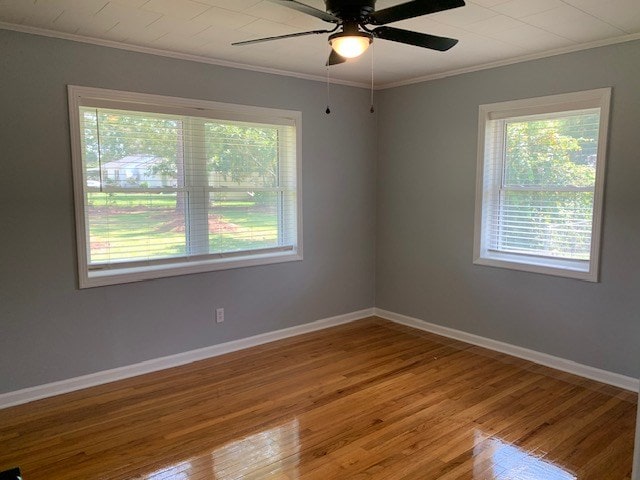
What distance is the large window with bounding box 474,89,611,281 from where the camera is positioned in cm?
345

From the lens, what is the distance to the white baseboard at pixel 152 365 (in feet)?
10.4

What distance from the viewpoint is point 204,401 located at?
3170 mm

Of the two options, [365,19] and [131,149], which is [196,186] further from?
[365,19]

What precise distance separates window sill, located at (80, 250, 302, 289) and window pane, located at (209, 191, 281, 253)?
0.37 feet

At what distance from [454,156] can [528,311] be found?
4.94 ft

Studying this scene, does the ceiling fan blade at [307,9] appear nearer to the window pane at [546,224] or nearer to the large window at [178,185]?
the large window at [178,185]

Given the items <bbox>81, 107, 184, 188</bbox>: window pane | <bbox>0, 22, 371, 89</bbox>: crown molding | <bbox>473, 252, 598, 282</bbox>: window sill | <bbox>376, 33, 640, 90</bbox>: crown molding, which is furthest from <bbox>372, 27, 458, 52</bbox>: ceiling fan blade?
<bbox>473, 252, 598, 282</bbox>: window sill

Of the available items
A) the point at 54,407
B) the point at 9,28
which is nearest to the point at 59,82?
the point at 9,28

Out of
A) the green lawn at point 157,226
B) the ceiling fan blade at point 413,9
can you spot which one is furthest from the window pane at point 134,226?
the ceiling fan blade at point 413,9

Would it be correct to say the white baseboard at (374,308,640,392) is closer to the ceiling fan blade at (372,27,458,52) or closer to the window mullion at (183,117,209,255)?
the window mullion at (183,117,209,255)

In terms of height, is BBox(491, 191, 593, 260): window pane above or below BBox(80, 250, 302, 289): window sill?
above

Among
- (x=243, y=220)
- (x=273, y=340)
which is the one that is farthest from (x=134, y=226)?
(x=273, y=340)

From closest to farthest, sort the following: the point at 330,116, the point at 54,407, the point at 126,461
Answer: the point at 126,461 → the point at 54,407 → the point at 330,116

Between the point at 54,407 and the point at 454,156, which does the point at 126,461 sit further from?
the point at 454,156
